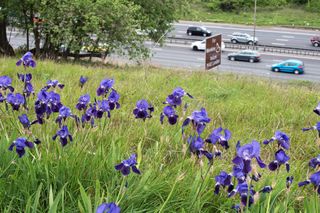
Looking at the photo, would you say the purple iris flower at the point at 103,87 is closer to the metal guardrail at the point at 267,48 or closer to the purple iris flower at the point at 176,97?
the purple iris flower at the point at 176,97

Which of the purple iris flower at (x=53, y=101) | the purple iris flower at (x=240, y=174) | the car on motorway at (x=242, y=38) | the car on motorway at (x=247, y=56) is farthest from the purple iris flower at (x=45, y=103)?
the car on motorway at (x=242, y=38)

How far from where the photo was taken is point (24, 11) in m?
21.2

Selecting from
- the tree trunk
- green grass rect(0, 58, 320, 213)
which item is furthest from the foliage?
green grass rect(0, 58, 320, 213)

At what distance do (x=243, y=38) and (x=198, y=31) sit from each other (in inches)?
212

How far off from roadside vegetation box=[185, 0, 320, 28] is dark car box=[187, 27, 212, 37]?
813 cm

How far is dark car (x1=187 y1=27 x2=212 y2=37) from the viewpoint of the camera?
164 feet

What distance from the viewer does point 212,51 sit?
43.6 ft

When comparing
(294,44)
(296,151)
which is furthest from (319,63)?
(296,151)

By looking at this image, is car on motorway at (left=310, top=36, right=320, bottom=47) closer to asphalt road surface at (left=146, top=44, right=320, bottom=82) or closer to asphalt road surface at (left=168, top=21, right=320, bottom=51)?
asphalt road surface at (left=168, top=21, right=320, bottom=51)

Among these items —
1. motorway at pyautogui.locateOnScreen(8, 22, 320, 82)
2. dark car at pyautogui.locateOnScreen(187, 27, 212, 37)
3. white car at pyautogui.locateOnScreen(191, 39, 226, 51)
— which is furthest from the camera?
dark car at pyautogui.locateOnScreen(187, 27, 212, 37)

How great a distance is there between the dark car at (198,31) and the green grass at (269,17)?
14.4 ft

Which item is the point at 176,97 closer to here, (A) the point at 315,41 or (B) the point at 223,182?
(B) the point at 223,182

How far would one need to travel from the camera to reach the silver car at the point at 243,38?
47.6m

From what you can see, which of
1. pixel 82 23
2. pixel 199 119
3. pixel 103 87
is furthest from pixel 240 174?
pixel 82 23
